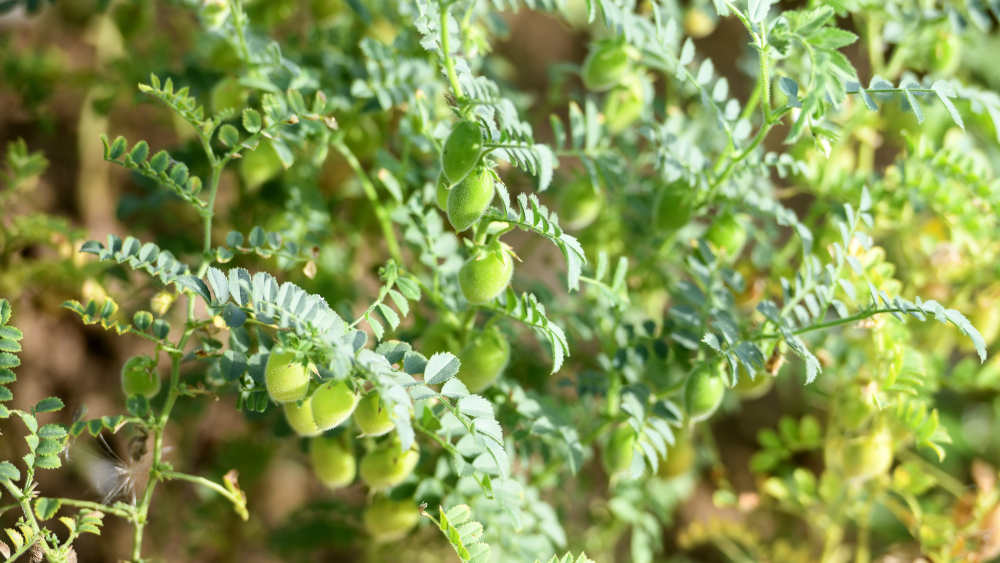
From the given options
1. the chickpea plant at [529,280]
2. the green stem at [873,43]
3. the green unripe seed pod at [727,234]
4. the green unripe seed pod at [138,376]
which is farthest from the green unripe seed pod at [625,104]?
the green unripe seed pod at [138,376]

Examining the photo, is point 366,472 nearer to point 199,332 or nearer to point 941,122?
point 199,332

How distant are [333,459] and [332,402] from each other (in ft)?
0.63

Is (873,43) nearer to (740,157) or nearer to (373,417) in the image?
(740,157)

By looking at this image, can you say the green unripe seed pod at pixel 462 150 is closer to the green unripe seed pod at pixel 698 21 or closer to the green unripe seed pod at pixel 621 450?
the green unripe seed pod at pixel 621 450

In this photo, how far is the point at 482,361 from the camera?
0.62 metres

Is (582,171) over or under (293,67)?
under

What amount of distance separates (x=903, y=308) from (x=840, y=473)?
13.7 inches

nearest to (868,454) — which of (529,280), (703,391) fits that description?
(703,391)

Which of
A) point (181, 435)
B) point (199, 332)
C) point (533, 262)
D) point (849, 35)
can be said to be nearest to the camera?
point (849, 35)

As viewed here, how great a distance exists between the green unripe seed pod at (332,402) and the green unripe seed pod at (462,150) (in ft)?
0.47

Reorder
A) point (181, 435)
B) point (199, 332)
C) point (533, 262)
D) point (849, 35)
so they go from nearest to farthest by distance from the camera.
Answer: point (849, 35) → point (199, 332) → point (181, 435) → point (533, 262)

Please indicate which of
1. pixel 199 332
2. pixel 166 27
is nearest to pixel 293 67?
pixel 199 332

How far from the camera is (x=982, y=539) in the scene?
783mm

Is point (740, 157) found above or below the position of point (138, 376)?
above
